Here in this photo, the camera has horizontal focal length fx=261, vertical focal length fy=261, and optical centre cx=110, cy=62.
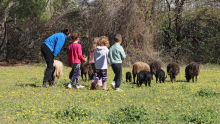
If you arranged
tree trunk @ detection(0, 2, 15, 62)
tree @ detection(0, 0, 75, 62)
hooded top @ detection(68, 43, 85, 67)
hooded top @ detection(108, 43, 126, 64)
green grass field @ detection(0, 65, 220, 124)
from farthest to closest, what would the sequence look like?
tree trunk @ detection(0, 2, 15, 62)
tree @ detection(0, 0, 75, 62)
hooded top @ detection(68, 43, 85, 67)
hooded top @ detection(108, 43, 126, 64)
green grass field @ detection(0, 65, 220, 124)

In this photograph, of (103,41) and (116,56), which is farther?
(103,41)

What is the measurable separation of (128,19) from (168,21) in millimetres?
6282

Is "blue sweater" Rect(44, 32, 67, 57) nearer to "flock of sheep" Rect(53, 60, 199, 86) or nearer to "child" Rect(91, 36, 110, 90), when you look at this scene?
"flock of sheep" Rect(53, 60, 199, 86)

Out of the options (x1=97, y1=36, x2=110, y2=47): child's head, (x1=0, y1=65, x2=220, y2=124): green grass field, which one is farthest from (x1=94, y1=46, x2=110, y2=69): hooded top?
(x1=0, y1=65, x2=220, y2=124): green grass field

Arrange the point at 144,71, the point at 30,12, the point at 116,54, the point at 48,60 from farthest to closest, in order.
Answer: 1. the point at 30,12
2. the point at 144,71
3. the point at 48,60
4. the point at 116,54

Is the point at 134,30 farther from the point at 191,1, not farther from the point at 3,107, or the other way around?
the point at 3,107

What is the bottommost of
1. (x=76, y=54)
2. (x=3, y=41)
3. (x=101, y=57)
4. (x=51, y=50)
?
(x=101, y=57)

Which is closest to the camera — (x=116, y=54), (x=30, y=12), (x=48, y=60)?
(x=116, y=54)

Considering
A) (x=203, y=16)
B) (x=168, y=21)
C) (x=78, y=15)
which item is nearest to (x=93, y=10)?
(x=78, y=15)

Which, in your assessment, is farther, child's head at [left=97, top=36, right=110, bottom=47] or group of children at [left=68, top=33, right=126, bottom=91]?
child's head at [left=97, top=36, right=110, bottom=47]

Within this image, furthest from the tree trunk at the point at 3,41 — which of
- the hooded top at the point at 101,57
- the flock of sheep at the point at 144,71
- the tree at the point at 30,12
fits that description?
the hooded top at the point at 101,57

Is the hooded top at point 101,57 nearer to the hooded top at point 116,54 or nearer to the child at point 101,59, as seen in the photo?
the child at point 101,59

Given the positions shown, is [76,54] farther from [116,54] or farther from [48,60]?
[116,54]

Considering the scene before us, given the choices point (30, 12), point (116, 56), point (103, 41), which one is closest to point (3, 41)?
point (30, 12)
